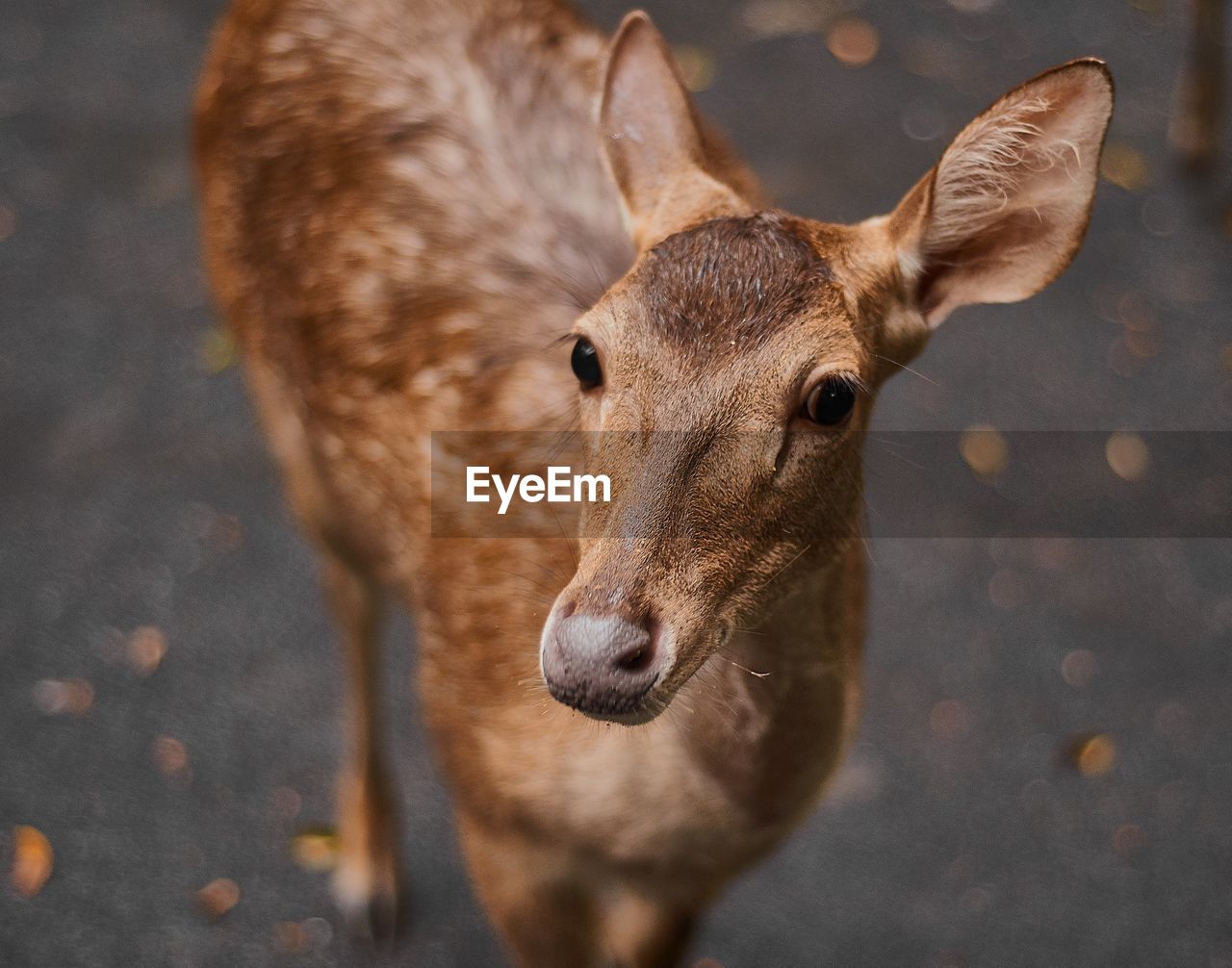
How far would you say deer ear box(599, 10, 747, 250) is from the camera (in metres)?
2.30

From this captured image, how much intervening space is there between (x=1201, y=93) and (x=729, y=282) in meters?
4.69

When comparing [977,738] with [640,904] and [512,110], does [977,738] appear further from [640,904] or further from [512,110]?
[512,110]

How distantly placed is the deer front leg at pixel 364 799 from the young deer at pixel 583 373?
1 centimetres

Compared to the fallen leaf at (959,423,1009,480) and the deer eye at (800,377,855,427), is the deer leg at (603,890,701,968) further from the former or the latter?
the fallen leaf at (959,423,1009,480)

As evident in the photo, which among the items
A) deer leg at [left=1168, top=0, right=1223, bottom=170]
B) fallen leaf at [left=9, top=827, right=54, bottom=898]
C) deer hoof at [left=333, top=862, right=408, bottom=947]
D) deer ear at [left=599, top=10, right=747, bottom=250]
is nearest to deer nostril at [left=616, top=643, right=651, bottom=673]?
deer ear at [left=599, top=10, right=747, bottom=250]

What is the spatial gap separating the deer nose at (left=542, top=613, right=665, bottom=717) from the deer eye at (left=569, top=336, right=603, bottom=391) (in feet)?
1.58

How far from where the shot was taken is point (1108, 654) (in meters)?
4.39

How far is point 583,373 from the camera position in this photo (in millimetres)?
2055

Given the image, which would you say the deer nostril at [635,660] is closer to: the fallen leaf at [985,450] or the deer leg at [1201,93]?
the fallen leaf at [985,450]

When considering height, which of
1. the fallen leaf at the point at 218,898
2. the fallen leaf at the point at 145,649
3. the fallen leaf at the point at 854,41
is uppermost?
the fallen leaf at the point at 854,41

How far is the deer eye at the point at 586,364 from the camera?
2.02 meters

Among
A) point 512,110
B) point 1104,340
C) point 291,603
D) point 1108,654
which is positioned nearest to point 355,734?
point 291,603

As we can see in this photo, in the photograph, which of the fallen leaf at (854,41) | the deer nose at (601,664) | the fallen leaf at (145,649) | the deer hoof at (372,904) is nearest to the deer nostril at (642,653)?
the deer nose at (601,664)

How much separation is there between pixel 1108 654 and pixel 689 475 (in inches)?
121
